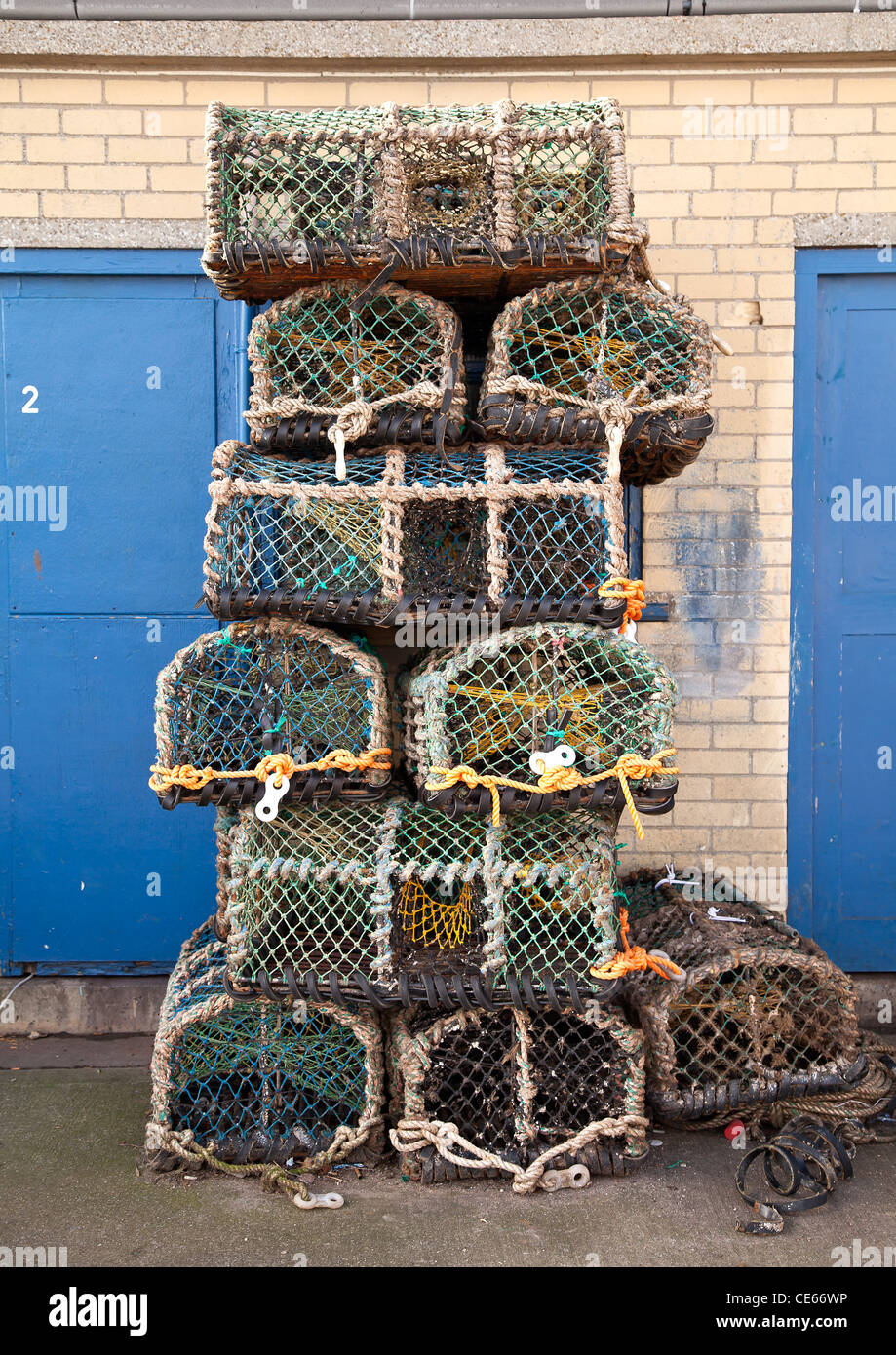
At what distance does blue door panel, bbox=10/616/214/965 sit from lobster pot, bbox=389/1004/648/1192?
59.2 inches

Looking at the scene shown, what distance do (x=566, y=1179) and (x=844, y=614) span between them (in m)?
2.56

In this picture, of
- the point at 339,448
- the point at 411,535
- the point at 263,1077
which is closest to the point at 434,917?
the point at 263,1077

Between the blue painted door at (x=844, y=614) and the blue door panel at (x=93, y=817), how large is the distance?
2592 millimetres

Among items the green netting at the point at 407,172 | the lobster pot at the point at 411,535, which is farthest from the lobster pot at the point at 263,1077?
the green netting at the point at 407,172

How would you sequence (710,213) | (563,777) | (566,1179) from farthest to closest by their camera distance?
(710,213) → (566,1179) → (563,777)

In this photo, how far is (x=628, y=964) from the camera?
2.77 metres

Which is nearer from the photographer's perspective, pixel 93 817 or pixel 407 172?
pixel 407 172

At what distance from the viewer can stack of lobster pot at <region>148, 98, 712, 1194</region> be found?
2723 mm

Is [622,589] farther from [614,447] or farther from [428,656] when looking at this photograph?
[428,656]

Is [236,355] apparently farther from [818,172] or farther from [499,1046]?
[499,1046]

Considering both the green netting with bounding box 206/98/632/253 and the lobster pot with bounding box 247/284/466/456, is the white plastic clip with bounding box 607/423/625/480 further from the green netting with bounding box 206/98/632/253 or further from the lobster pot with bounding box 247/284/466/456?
the green netting with bounding box 206/98/632/253

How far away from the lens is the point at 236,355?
4062 mm

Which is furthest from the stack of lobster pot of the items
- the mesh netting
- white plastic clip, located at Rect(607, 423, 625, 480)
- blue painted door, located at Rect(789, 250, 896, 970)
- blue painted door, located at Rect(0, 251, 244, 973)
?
blue painted door, located at Rect(789, 250, 896, 970)

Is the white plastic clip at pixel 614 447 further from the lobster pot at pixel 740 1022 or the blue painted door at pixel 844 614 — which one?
the blue painted door at pixel 844 614
